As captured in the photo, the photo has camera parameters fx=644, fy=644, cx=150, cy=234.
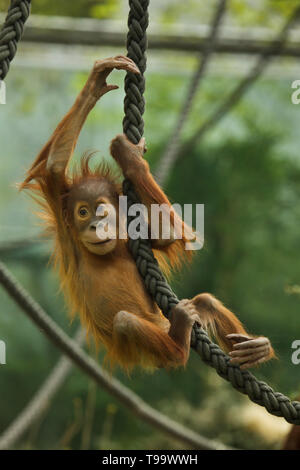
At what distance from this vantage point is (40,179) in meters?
1.82

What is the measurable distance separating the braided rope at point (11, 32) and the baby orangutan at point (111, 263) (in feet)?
0.62

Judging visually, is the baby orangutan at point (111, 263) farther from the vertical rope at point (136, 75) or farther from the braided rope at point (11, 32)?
the braided rope at point (11, 32)

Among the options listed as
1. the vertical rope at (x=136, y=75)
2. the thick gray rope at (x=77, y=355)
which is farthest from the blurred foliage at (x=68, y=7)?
the vertical rope at (x=136, y=75)

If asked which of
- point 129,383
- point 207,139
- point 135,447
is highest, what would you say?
point 207,139

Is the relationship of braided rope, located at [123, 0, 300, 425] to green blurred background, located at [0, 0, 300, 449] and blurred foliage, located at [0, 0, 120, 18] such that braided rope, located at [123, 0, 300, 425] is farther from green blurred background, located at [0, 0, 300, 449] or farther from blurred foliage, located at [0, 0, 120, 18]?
blurred foliage, located at [0, 0, 120, 18]

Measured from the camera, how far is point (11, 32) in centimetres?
155

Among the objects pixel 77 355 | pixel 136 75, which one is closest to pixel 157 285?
pixel 136 75

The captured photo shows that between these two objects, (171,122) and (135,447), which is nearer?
(135,447)

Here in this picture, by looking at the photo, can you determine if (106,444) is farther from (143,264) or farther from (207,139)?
(143,264)

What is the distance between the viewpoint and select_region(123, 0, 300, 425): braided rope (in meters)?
1.53

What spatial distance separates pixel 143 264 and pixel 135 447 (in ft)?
11.8
